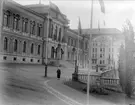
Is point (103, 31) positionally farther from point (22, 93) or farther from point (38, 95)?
point (22, 93)

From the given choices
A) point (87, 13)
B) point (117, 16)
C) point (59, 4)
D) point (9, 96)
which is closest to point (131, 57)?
point (117, 16)

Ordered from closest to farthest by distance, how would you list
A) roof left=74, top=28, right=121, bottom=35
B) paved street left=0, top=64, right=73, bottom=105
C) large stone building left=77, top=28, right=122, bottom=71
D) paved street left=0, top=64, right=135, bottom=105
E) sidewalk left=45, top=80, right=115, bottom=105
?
paved street left=0, top=64, right=73, bottom=105, paved street left=0, top=64, right=135, bottom=105, sidewalk left=45, top=80, right=115, bottom=105, roof left=74, top=28, right=121, bottom=35, large stone building left=77, top=28, right=122, bottom=71

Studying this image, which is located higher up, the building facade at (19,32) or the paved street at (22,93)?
the building facade at (19,32)

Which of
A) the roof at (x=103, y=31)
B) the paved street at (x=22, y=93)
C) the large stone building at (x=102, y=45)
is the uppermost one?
the roof at (x=103, y=31)

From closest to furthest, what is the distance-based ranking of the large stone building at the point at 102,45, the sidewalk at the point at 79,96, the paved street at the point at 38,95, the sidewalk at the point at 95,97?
the paved street at the point at 38,95 < the sidewalk at the point at 79,96 < the sidewalk at the point at 95,97 < the large stone building at the point at 102,45

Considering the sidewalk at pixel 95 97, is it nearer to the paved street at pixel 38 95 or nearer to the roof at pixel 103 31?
the paved street at pixel 38 95

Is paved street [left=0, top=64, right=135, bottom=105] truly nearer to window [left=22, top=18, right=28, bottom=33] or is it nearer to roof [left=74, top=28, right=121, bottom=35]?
roof [left=74, top=28, right=121, bottom=35]

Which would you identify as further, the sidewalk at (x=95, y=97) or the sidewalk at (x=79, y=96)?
the sidewalk at (x=95, y=97)

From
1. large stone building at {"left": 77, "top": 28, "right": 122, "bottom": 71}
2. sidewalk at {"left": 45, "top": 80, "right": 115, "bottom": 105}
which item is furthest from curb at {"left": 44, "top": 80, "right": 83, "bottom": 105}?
large stone building at {"left": 77, "top": 28, "right": 122, "bottom": 71}

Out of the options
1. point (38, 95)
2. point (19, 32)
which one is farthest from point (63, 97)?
point (19, 32)

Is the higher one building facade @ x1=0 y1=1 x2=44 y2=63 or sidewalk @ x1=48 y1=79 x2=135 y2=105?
building facade @ x1=0 y1=1 x2=44 y2=63

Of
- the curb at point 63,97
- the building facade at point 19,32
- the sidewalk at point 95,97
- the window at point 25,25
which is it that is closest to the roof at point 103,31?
the building facade at point 19,32

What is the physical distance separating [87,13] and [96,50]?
1.89 m

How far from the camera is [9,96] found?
894cm
